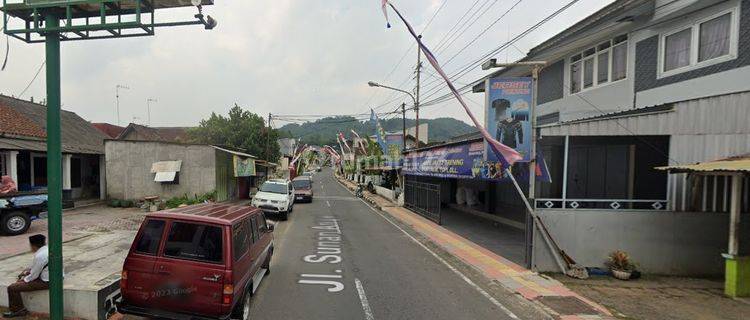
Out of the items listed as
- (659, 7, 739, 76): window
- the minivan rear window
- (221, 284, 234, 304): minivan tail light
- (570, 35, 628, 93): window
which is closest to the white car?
(570, 35, 628, 93): window

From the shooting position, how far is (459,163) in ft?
55.7

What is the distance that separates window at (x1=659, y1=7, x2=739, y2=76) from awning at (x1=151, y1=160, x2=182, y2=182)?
21104mm

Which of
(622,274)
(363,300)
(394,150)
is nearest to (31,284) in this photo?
(363,300)

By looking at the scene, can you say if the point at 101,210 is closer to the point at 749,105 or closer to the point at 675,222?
the point at 675,222

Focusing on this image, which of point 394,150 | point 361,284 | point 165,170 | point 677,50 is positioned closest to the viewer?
point 361,284

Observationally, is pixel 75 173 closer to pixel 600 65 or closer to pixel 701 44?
pixel 600 65

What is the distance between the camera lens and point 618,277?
33.1ft

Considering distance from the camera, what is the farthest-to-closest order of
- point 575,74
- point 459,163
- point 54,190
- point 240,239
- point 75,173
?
1. point 75,173
2. point 459,163
3. point 575,74
4. point 240,239
5. point 54,190

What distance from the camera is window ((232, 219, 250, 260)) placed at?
5.96 metres

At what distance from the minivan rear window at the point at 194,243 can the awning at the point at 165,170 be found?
17541 millimetres

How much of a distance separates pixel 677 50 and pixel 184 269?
13.4 metres

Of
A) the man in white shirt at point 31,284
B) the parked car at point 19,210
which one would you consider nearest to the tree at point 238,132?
the parked car at point 19,210

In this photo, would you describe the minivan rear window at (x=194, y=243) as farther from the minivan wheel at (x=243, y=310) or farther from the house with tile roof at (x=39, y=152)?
the house with tile roof at (x=39, y=152)

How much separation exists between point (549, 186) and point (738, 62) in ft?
26.9
